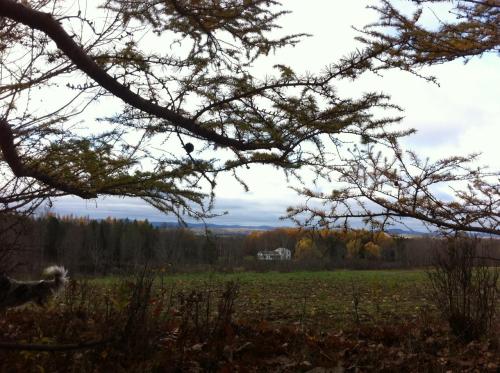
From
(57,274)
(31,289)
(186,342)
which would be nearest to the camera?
(31,289)

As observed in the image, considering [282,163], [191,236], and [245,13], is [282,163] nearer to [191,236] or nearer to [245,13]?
[245,13]

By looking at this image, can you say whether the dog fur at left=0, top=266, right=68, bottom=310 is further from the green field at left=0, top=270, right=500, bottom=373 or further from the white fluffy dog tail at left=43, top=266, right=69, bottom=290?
the green field at left=0, top=270, right=500, bottom=373

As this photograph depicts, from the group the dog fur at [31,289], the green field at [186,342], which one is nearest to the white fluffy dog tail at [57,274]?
the dog fur at [31,289]

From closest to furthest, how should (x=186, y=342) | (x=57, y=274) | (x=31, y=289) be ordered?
(x=31, y=289), (x=57, y=274), (x=186, y=342)

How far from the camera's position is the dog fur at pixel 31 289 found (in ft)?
13.1

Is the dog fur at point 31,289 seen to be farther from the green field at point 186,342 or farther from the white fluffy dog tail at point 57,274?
the green field at point 186,342

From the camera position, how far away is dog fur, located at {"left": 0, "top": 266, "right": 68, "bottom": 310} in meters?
4.01

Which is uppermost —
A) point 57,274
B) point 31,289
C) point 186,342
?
point 57,274

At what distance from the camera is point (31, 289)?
4289 millimetres

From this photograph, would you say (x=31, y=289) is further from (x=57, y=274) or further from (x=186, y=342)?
(x=186, y=342)

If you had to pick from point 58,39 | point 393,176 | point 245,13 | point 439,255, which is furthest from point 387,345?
point 58,39

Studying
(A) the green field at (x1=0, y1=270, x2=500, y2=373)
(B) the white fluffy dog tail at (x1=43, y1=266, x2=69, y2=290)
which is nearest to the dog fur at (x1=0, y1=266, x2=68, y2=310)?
(B) the white fluffy dog tail at (x1=43, y1=266, x2=69, y2=290)

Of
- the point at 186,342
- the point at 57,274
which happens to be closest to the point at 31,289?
the point at 57,274

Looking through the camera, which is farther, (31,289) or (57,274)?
(57,274)
